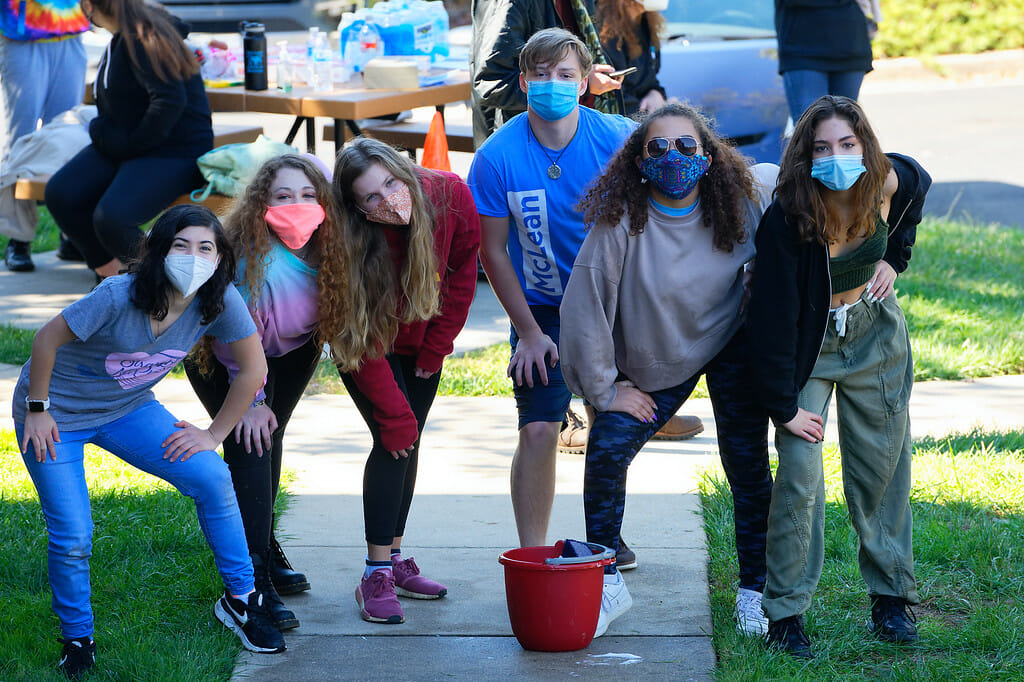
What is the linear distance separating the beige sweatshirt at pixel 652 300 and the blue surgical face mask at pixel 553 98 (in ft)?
1.87

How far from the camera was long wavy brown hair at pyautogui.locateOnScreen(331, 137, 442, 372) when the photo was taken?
3621mm

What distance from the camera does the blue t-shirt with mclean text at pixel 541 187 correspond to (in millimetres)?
3977

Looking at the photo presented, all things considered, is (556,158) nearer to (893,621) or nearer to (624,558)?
(624,558)

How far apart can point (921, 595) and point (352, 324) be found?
197cm

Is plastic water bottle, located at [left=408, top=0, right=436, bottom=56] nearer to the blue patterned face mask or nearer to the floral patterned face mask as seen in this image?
the floral patterned face mask

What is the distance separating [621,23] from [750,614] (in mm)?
3436

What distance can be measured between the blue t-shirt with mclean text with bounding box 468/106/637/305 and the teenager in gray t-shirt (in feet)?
3.10

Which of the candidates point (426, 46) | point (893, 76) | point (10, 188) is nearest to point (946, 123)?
point (893, 76)

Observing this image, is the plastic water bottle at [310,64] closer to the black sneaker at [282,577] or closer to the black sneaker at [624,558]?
the black sneaker at [282,577]

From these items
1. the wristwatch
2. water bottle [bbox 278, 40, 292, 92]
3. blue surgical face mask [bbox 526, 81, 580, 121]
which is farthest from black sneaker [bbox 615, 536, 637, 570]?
water bottle [bbox 278, 40, 292, 92]

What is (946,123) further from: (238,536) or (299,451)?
(238,536)

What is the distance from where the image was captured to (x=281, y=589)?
4.01 m

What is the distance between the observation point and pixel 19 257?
825 cm

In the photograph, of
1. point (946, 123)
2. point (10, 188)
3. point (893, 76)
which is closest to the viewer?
point (10, 188)
